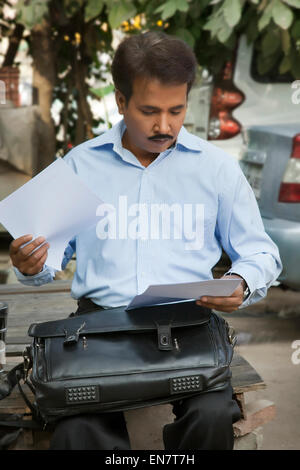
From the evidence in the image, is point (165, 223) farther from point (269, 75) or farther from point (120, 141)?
point (269, 75)

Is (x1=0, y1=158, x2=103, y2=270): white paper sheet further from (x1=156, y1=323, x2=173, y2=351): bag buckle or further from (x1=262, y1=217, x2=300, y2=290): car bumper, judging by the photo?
(x1=262, y1=217, x2=300, y2=290): car bumper

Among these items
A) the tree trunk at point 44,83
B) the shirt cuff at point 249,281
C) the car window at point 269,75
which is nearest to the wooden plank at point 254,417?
the shirt cuff at point 249,281

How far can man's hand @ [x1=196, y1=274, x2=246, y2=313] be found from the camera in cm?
185

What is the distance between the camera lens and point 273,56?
4.48 m

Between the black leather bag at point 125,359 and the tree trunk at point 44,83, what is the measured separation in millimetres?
3927

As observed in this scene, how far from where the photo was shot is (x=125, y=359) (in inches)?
71.4

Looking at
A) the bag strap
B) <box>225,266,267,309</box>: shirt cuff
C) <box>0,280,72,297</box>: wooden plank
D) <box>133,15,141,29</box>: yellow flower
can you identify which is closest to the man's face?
<box>225,266,267,309</box>: shirt cuff

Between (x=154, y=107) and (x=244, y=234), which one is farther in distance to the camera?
(x=244, y=234)

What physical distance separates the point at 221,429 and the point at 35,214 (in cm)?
81

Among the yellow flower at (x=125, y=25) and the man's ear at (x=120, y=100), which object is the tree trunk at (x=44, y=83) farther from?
the man's ear at (x=120, y=100)

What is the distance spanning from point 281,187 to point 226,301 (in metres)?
2.27

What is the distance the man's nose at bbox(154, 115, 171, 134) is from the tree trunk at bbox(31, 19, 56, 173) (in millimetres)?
3806

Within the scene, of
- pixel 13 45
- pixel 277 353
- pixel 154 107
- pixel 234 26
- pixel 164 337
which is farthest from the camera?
pixel 13 45

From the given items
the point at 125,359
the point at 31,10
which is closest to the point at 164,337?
the point at 125,359
